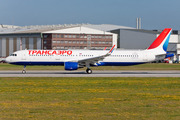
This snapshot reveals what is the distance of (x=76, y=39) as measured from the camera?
10769cm

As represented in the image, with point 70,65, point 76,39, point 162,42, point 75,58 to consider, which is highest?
point 76,39

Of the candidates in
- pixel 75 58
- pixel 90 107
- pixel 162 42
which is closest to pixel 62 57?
pixel 75 58

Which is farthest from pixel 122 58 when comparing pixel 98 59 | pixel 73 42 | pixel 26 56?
pixel 73 42

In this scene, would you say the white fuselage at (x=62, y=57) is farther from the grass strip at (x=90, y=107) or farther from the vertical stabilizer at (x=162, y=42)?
the grass strip at (x=90, y=107)

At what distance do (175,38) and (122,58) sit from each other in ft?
266

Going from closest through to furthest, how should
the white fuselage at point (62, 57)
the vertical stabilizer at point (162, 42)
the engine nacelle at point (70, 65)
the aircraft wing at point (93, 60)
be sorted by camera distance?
the engine nacelle at point (70, 65) < the aircraft wing at point (93, 60) < the white fuselage at point (62, 57) < the vertical stabilizer at point (162, 42)

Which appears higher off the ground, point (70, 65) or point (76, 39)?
point (76, 39)

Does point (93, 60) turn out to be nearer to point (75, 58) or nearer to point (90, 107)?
point (75, 58)

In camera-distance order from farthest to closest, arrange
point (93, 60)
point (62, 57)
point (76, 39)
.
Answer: point (76, 39), point (62, 57), point (93, 60)

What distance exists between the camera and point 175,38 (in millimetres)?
112625

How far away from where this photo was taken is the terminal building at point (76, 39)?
4112 inches

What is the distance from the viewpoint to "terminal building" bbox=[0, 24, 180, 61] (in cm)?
10444

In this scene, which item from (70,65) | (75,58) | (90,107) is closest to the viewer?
(90,107)

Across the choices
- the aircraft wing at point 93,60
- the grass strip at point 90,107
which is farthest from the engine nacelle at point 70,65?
the grass strip at point 90,107
